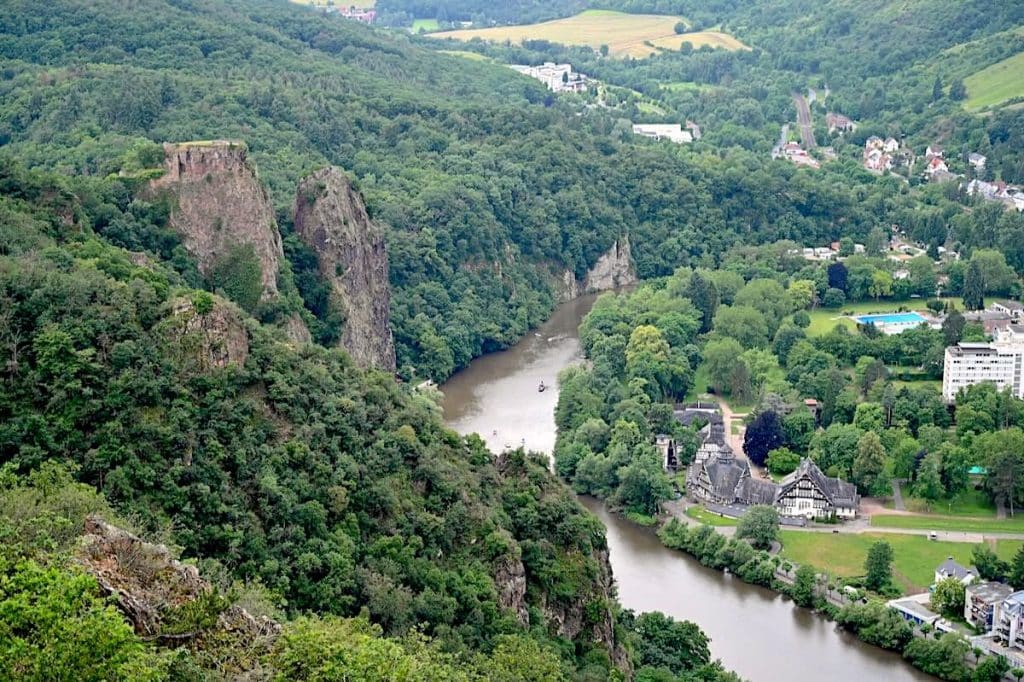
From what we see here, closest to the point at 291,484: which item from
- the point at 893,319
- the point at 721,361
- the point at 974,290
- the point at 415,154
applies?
the point at 721,361

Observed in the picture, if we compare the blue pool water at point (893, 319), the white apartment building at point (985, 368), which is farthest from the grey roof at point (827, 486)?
the blue pool water at point (893, 319)

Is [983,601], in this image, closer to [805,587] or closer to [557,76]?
[805,587]

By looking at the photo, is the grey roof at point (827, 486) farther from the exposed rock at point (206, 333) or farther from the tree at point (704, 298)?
the exposed rock at point (206, 333)

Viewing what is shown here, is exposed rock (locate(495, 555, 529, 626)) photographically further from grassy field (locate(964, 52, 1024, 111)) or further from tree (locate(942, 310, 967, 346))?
grassy field (locate(964, 52, 1024, 111))

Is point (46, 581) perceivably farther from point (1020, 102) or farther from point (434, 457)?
point (1020, 102)

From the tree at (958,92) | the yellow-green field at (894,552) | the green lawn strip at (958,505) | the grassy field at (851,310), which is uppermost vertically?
the tree at (958,92)
